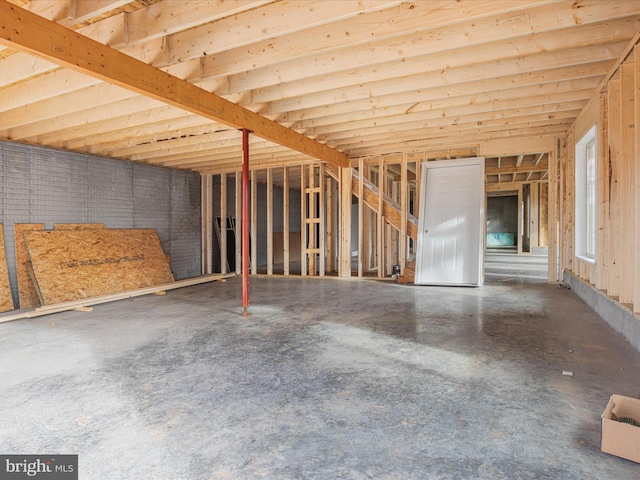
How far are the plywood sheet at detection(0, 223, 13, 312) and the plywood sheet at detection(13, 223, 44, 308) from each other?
0.50 ft

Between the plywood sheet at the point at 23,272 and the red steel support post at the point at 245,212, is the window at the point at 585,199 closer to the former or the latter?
the red steel support post at the point at 245,212

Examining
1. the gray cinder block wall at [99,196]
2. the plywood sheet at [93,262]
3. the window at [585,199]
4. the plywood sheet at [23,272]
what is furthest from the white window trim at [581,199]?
the plywood sheet at [23,272]

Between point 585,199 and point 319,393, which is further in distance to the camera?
point 585,199

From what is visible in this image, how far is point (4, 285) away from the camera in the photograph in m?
5.32

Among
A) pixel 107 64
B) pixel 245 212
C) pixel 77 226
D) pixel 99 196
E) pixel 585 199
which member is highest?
pixel 107 64

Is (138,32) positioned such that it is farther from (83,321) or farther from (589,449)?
(589,449)

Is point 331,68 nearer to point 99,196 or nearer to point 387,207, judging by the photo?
point 387,207

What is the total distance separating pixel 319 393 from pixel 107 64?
3079 millimetres

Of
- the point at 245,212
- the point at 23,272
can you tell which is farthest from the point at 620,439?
the point at 23,272

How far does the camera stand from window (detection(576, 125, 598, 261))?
5469mm

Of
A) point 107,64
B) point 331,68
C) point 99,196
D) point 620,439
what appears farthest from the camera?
point 99,196

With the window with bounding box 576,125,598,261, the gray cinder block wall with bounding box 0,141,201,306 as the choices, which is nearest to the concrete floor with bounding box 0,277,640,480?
the window with bounding box 576,125,598,261

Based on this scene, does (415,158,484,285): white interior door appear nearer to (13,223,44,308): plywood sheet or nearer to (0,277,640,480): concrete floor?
(0,277,640,480): concrete floor

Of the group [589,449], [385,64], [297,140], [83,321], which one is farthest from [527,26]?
[83,321]
